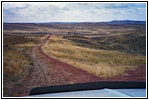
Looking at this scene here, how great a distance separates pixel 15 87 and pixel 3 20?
1.26 meters

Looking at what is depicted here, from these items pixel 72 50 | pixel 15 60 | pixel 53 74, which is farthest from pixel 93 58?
pixel 15 60

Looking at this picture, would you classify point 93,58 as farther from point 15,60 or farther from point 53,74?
point 15,60

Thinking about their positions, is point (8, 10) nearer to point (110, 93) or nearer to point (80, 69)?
point (80, 69)

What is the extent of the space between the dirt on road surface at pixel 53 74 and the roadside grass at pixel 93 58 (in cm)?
9

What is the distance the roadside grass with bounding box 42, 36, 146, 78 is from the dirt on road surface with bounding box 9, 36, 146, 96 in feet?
0.30

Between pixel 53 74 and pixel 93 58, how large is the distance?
2.74ft

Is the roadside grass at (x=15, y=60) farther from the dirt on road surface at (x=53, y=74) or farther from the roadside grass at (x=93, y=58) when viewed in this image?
the roadside grass at (x=93, y=58)

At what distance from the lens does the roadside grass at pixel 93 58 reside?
4688 millimetres

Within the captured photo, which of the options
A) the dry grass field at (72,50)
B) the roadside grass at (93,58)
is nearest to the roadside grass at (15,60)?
the dry grass field at (72,50)

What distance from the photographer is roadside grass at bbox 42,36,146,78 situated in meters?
4.69

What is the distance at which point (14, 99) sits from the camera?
158 inches

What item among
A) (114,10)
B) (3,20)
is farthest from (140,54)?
(3,20)

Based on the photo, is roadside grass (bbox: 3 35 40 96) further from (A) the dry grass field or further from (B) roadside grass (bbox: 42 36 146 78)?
(B) roadside grass (bbox: 42 36 146 78)

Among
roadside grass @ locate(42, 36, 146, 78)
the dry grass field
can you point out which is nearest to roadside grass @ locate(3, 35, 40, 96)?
the dry grass field
